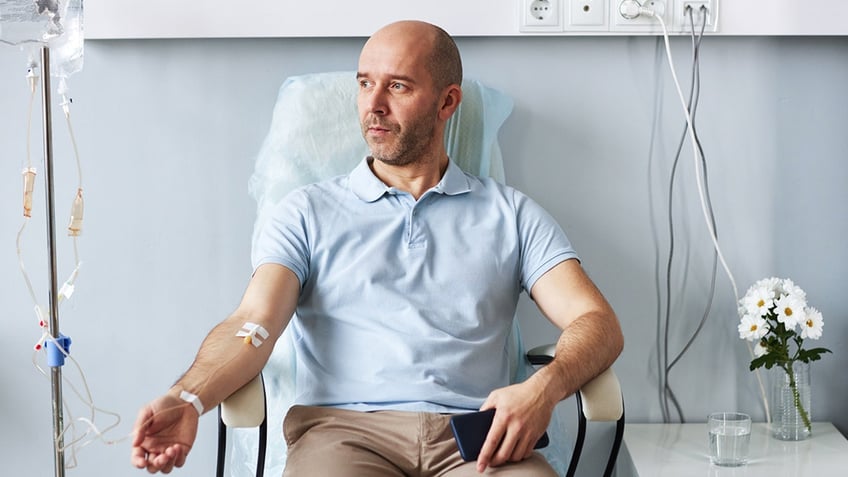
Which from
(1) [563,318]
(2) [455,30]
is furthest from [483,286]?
(2) [455,30]

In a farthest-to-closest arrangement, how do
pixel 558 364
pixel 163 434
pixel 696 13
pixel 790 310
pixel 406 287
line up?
pixel 696 13 → pixel 790 310 → pixel 406 287 → pixel 558 364 → pixel 163 434

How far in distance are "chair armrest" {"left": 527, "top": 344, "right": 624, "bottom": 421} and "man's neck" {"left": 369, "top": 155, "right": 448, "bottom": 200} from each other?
0.50m

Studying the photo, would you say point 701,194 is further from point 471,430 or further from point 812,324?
point 471,430

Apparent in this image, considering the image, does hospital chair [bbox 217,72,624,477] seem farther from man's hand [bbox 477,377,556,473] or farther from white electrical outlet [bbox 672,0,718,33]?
white electrical outlet [bbox 672,0,718,33]

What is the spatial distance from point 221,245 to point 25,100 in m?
0.53

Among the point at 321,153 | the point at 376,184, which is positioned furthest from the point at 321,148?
the point at 376,184

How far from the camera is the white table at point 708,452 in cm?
194

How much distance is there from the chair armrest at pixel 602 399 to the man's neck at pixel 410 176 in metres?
0.50

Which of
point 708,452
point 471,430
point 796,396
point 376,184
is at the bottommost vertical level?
point 708,452

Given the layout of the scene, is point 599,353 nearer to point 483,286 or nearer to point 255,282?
point 483,286

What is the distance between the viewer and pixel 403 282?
5.88 feet

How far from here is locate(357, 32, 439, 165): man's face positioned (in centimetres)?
180

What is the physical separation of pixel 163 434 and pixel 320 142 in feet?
2.58

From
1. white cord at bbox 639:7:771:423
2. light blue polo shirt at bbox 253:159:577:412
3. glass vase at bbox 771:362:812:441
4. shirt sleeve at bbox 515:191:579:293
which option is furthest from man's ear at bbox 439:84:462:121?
glass vase at bbox 771:362:812:441
